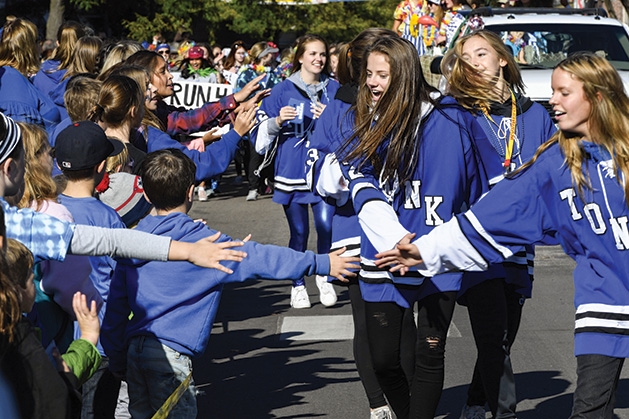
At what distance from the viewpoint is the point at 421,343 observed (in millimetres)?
4969

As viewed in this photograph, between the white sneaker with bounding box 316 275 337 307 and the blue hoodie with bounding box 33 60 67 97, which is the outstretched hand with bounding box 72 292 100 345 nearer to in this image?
the white sneaker with bounding box 316 275 337 307

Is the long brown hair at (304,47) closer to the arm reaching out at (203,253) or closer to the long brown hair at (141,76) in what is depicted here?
the long brown hair at (141,76)

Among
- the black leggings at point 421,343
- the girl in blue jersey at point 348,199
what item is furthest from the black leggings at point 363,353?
the black leggings at point 421,343

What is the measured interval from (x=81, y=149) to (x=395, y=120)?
4.67 ft

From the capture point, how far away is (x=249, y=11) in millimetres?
33000

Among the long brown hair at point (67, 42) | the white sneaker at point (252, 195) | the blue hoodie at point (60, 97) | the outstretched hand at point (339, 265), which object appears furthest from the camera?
the white sneaker at point (252, 195)

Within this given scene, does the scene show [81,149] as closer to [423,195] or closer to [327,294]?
[423,195]

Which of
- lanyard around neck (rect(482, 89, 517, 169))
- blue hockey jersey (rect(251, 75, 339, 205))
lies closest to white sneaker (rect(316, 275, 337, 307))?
blue hockey jersey (rect(251, 75, 339, 205))

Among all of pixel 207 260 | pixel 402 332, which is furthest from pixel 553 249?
pixel 207 260

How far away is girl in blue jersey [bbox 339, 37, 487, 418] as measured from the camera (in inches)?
193

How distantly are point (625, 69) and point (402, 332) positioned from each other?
9.16 meters

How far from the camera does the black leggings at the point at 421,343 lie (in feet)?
16.2

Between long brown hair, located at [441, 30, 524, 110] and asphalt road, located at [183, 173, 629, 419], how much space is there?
178 centimetres

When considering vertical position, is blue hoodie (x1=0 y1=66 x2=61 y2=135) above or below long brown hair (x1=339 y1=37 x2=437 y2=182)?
below
